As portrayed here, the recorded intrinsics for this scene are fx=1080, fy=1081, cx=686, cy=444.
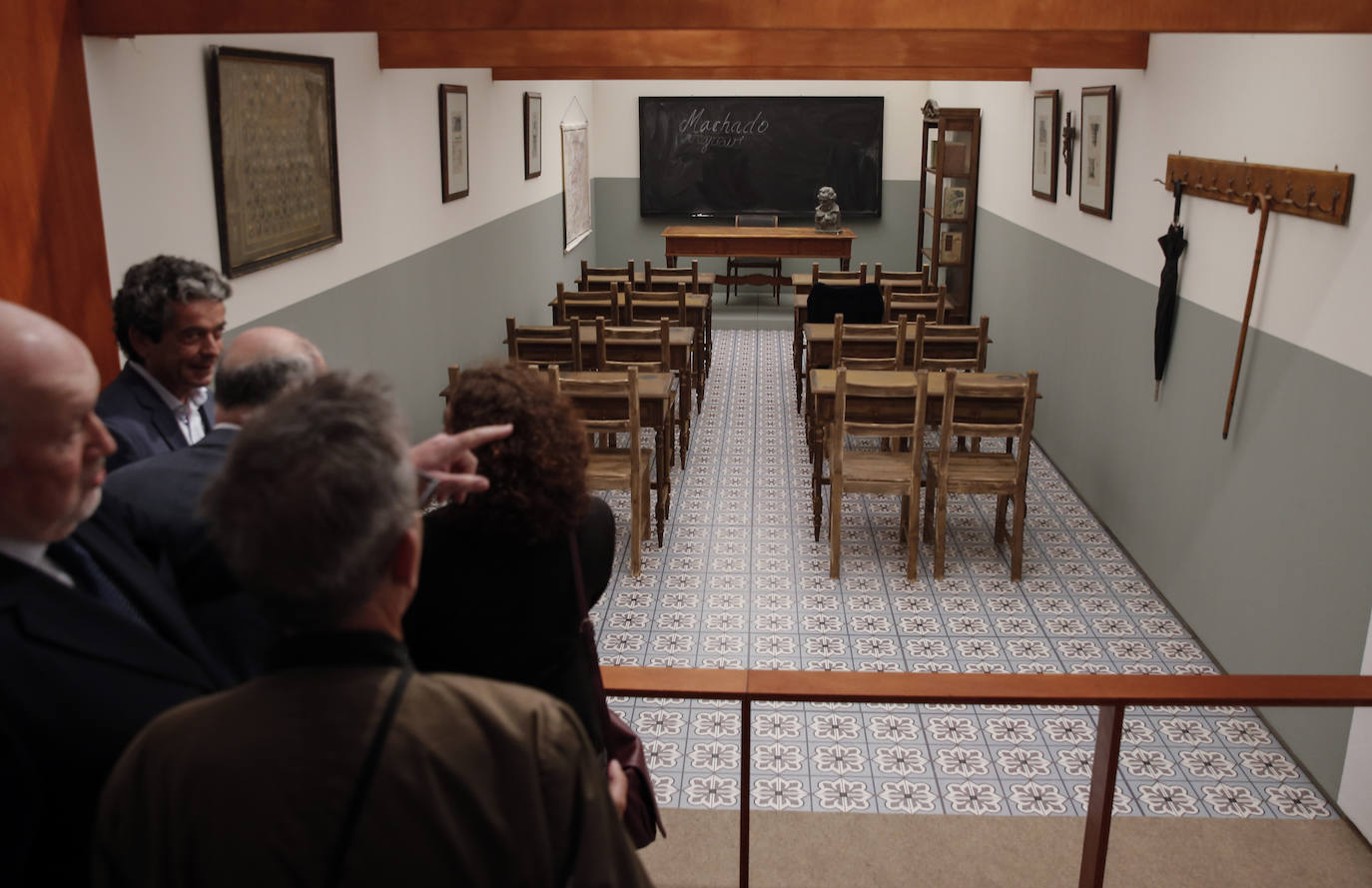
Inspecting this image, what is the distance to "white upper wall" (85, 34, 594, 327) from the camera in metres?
3.14

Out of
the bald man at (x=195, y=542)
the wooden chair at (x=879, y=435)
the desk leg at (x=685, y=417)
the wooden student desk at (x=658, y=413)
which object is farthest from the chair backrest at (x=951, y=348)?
the bald man at (x=195, y=542)

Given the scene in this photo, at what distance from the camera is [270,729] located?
900 mm

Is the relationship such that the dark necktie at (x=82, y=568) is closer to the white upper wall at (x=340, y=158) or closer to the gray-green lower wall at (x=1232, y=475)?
the white upper wall at (x=340, y=158)

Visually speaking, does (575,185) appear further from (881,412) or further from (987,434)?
(987,434)

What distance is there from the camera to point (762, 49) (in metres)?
5.61

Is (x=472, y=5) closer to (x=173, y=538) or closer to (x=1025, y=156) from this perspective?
(x=173, y=538)

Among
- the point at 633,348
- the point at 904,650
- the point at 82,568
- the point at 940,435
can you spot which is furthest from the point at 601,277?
the point at 82,568

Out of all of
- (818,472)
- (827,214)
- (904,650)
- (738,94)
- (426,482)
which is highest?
(738,94)

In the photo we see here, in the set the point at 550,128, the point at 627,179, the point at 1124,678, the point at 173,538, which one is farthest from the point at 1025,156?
the point at 173,538

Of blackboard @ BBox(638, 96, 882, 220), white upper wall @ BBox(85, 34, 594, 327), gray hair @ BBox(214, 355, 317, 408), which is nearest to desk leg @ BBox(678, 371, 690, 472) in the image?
white upper wall @ BBox(85, 34, 594, 327)

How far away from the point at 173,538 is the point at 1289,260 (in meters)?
3.68

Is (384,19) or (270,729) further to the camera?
(384,19)

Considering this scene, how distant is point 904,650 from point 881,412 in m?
1.15

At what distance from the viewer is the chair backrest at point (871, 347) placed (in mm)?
6039
